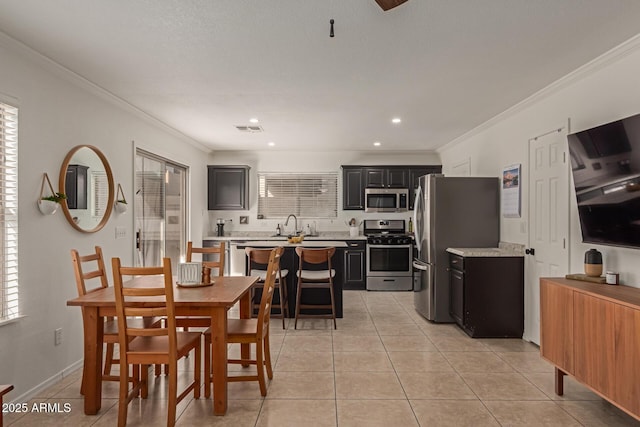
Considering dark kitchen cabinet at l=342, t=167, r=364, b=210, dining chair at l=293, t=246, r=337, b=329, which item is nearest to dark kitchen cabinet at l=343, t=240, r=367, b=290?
dark kitchen cabinet at l=342, t=167, r=364, b=210

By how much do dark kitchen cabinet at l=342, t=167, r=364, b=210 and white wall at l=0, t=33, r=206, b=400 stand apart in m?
4.37

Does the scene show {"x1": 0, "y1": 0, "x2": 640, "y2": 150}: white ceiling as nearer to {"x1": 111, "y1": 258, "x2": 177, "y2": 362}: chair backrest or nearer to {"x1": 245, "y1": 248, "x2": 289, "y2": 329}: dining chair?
{"x1": 111, "y1": 258, "x2": 177, "y2": 362}: chair backrest

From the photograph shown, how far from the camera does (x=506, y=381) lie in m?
3.33

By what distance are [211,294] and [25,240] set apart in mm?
1479

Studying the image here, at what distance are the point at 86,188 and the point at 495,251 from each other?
434 centimetres

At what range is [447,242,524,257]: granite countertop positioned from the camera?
177 inches

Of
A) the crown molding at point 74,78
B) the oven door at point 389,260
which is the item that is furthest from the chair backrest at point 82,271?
the oven door at point 389,260

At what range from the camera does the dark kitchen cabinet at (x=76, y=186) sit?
11.6 ft

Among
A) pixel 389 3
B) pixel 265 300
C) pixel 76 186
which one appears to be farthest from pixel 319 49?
pixel 76 186

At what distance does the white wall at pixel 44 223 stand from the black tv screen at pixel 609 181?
4191 mm

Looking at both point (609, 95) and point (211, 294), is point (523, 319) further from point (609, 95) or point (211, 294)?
point (211, 294)

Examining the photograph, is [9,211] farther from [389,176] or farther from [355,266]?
[389,176]

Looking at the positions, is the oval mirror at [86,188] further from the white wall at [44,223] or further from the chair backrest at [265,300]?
the chair backrest at [265,300]

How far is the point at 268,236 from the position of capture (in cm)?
754
